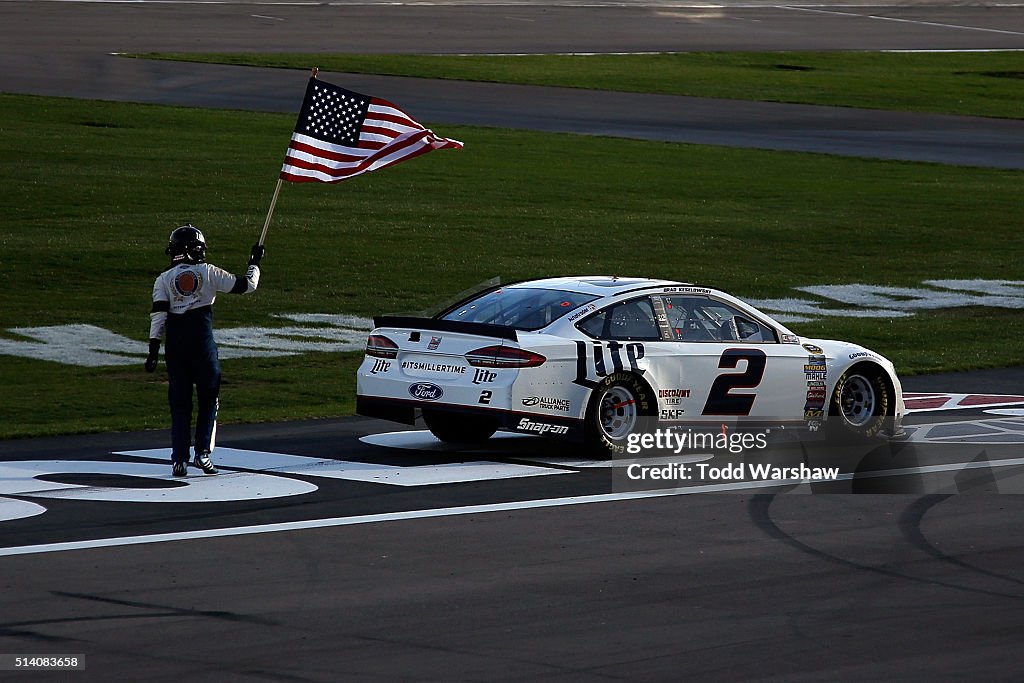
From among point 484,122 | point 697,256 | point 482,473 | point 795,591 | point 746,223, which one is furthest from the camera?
point 484,122

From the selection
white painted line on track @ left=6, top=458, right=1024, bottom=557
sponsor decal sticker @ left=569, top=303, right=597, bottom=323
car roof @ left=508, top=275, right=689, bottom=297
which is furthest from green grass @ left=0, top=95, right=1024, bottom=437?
white painted line on track @ left=6, top=458, right=1024, bottom=557

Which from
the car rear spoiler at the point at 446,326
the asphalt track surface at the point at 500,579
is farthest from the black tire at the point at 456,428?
the car rear spoiler at the point at 446,326

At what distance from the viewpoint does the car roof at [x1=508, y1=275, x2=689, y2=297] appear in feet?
45.6

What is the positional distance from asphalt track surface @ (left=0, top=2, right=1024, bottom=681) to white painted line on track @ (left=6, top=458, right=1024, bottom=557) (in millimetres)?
33

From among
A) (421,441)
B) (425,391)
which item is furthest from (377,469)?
(421,441)

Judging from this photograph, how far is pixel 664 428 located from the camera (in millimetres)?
13625

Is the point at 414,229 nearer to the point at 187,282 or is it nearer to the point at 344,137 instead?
the point at 344,137

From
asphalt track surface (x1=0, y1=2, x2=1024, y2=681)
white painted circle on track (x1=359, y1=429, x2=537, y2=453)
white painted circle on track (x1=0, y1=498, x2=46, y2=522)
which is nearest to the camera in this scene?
asphalt track surface (x1=0, y1=2, x2=1024, y2=681)

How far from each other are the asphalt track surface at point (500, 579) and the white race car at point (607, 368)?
0.50 m

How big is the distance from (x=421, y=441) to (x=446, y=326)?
57.1 inches

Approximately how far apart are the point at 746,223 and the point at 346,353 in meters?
12.4

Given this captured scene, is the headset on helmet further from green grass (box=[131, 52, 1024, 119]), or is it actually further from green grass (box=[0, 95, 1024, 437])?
A: green grass (box=[131, 52, 1024, 119])

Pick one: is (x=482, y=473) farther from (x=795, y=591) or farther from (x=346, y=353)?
(x=346, y=353)

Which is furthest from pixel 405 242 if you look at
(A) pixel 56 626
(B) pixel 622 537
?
(A) pixel 56 626
